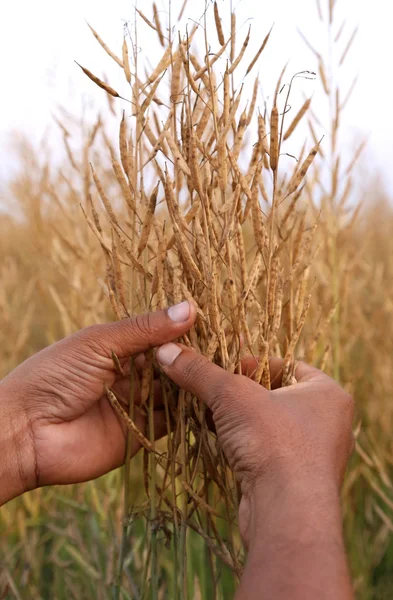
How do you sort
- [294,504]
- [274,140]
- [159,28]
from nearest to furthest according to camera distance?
[294,504] → [274,140] → [159,28]

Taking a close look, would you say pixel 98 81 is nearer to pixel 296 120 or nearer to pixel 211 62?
pixel 211 62

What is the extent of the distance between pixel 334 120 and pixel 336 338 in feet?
1.86

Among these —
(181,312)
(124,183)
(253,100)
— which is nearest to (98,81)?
(124,183)

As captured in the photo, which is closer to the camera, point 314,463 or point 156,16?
point 314,463

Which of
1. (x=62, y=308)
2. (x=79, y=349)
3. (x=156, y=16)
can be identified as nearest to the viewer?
(x=156, y=16)

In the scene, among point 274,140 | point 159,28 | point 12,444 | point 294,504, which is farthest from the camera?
point 12,444

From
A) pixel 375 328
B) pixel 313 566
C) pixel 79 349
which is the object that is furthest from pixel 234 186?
pixel 375 328

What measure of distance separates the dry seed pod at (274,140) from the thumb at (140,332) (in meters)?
0.25

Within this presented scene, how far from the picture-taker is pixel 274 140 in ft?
3.19

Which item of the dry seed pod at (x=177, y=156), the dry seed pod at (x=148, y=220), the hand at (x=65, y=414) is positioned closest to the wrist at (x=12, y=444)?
the hand at (x=65, y=414)

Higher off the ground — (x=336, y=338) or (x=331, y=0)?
(x=331, y=0)

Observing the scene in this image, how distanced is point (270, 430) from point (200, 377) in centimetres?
13

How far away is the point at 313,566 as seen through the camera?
0.81 metres

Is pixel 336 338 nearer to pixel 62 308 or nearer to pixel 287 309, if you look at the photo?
pixel 287 309
